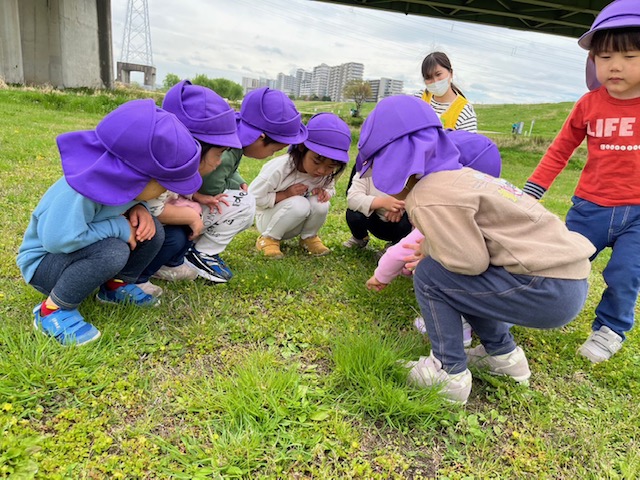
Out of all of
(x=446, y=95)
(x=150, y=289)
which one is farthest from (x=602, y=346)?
(x=150, y=289)

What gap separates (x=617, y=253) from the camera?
2412 millimetres

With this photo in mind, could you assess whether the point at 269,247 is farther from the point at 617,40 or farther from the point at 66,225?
the point at 617,40

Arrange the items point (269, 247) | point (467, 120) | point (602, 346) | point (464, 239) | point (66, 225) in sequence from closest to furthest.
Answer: point (464, 239) → point (66, 225) → point (602, 346) → point (269, 247) → point (467, 120)

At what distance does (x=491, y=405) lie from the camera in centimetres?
203

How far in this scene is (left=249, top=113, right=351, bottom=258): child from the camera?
10.3ft

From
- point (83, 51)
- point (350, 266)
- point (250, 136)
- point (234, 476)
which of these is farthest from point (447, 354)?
point (83, 51)

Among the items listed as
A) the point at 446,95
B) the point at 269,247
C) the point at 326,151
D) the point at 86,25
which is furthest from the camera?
the point at 86,25

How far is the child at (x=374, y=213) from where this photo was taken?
10.4ft

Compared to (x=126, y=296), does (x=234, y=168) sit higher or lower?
higher

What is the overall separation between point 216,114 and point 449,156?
1.27 m

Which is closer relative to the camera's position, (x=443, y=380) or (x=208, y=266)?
(x=443, y=380)

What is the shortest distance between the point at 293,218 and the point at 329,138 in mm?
677

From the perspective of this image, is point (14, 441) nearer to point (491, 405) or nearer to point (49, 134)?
point (491, 405)

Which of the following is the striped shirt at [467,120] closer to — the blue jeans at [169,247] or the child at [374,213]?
the child at [374,213]
